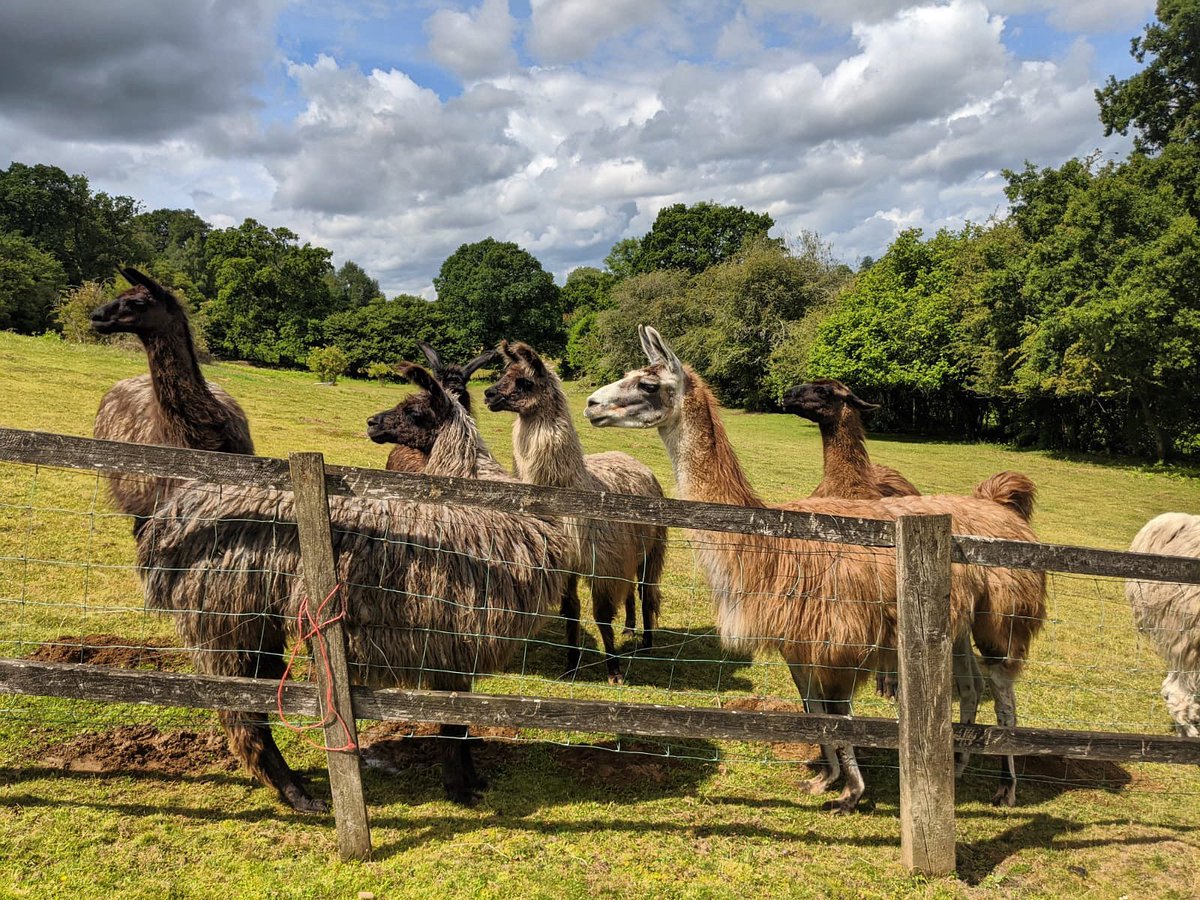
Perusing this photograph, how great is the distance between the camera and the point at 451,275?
184ft

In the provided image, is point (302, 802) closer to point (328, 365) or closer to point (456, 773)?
point (456, 773)

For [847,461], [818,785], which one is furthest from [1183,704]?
[847,461]

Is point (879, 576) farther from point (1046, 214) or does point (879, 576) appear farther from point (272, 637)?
point (1046, 214)

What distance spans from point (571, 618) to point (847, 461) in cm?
277

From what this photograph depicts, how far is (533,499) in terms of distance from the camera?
2.94m

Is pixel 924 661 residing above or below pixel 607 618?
above

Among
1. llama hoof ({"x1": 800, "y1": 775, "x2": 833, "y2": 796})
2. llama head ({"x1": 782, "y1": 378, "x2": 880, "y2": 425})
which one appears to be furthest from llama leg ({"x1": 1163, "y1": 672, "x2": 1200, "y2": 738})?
llama head ({"x1": 782, "y1": 378, "x2": 880, "y2": 425})

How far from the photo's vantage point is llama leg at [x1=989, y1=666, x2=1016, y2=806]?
4.05 metres

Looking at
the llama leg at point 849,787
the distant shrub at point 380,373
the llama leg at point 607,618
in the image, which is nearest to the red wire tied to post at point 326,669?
the llama leg at point 849,787

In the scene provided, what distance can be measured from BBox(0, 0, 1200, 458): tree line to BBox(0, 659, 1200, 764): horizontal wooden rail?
756 inches

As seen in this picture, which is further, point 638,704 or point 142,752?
point 142,752

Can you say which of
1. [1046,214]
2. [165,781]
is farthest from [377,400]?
[1046,214]

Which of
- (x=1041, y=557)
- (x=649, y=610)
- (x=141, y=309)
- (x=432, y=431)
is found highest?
(x=141, y=309)

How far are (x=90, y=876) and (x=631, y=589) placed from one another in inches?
170
